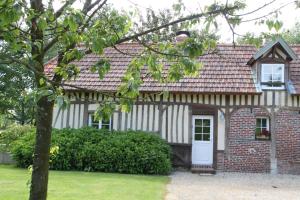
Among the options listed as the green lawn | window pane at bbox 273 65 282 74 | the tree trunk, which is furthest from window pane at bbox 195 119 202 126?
the tree trunk

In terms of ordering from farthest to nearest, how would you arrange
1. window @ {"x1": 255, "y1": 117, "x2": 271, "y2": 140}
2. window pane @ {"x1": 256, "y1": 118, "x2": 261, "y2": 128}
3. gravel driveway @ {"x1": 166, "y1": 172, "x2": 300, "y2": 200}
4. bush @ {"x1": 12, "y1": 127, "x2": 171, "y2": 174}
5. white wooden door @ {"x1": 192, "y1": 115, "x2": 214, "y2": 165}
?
white wooden door @ {"x1": 192, "y1": 115, "x2": 214, "y2": 165} < window pane @ {"x1": 256, "y1": 118, "x2": 261, "y2": 128} < window @ {"x1": 255, "y1": 117, "x2": 271, "y2": 140} < bush @ {"x1": 12, "y1": 127, "x2": 171, "y2": 174} < gravel driveway @ {"x1": 166, "y1": 172, "x2": 300, "y2": 200}

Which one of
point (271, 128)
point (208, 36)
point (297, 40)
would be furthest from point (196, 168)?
point (297, 40)

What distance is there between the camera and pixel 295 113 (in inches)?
627

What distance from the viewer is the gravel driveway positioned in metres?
10.4

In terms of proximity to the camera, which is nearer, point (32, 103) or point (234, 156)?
point (32, 103)

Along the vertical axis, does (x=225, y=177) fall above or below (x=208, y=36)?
below

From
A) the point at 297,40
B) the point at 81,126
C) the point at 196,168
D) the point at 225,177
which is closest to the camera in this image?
the point at 225,177

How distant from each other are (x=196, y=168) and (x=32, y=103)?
13.1 meters

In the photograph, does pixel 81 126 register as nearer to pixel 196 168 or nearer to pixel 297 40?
pixel 196 168

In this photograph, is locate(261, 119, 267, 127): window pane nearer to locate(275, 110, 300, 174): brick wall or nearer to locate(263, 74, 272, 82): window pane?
locate(275, 110, 300, 174): brick wall

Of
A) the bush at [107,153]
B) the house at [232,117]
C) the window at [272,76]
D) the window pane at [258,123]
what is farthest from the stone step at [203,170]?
the window at [272,76]

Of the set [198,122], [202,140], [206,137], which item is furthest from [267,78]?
[202,140]

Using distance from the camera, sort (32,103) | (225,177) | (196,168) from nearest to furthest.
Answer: (32,103) < (225,177) < (196,168)

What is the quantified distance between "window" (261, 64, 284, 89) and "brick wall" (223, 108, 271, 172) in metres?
1.20
